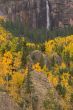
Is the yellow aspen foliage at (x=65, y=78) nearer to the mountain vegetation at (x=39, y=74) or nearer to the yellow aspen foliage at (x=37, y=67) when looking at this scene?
the mountain vegetation at (x=39, y=74)

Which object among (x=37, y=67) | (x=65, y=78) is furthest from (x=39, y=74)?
(x=37, y=67)

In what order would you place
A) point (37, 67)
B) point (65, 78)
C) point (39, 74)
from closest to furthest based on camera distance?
point (39, 74) → point (65, 78) → point (37, 67)

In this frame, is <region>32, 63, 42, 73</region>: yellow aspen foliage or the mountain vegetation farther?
<region>32, 63, 42, 73</region>: yellow aspen foliage

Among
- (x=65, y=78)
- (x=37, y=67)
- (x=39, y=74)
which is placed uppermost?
(x=39, y=74)

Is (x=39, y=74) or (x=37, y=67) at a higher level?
(x=39, y=74)

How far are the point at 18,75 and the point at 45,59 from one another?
80.3ft

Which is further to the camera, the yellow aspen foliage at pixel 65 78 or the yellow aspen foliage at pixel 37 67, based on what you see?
the yellow aspen foliage at pixel 37 67

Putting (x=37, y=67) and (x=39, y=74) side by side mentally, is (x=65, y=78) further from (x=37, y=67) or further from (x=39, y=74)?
(x=39, y=74)

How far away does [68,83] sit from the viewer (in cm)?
11475

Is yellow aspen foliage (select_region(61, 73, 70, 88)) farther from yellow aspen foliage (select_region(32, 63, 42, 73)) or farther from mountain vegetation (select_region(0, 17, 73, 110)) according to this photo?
yellow aspen foliage (select_region(32, 63, 42, 73))

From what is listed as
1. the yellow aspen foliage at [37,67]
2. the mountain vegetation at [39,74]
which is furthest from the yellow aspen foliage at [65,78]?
the yellow aspen foliage at [37,67]

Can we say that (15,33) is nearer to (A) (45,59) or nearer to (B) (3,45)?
(B) (3,45)

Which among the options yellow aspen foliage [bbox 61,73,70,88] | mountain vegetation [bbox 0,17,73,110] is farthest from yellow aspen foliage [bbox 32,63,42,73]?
yellow aspen foliage [bbox 61,73,70,88]

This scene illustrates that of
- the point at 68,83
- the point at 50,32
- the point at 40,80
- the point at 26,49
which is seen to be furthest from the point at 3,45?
the point at 40,80
